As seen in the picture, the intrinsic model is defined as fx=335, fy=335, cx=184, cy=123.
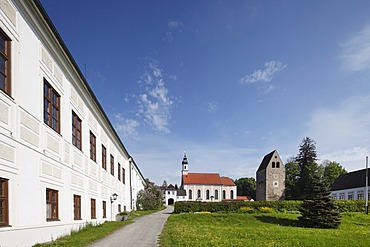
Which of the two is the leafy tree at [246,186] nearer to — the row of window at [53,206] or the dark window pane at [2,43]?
the row of window at [53,206]

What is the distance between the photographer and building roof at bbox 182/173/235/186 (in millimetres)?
102188

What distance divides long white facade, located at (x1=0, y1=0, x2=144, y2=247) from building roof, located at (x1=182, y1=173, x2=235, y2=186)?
82.7m

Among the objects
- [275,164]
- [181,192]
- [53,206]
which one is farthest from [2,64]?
[181,192]

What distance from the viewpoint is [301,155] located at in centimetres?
8288

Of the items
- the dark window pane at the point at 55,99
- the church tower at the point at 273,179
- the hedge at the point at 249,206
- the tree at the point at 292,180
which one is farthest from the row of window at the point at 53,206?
the tree at the point at 292,180

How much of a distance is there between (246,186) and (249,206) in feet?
288

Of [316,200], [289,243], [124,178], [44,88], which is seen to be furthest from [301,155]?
[44,88]

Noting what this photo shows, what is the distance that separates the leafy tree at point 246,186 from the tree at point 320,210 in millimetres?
91458

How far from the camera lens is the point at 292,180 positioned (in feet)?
272

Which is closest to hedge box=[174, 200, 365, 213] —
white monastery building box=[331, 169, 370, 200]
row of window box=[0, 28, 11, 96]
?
row of window box=[0, 28, 11, 96]

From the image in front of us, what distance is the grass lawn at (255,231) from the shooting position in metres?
14.2

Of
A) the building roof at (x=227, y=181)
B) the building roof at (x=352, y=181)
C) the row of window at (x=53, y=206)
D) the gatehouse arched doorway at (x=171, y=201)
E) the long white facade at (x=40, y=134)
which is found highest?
the long white facade at (x=40, y=134)

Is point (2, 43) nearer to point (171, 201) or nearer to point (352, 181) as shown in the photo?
point (352, 181)

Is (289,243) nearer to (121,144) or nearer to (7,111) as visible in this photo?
(7,111)
